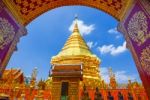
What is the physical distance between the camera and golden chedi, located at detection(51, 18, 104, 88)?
23.2m

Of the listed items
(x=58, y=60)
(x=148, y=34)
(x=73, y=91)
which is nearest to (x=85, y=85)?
(x=73, y=91)

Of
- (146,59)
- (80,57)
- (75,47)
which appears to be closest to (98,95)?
(80,57)

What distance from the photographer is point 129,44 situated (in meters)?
4.82

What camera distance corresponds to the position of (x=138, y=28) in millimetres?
4367

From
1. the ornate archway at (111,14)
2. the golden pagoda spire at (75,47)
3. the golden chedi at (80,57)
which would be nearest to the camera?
the ornate archway at (111,14)

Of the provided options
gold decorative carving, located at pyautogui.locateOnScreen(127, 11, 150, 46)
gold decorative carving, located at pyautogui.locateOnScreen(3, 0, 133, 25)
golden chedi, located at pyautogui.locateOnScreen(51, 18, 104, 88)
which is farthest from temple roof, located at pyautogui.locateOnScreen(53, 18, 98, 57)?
gold decorative carving, located at pyautogui.locateOnScreen(127, 11, 150, 46)

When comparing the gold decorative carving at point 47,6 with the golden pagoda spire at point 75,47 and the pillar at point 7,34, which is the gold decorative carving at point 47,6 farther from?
the golden pagoda spire at point 75,47

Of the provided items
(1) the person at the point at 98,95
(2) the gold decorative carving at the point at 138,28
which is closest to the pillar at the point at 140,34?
(2) the gold decorative carving at the point at 138,28

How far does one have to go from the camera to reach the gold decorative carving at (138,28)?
4.15m

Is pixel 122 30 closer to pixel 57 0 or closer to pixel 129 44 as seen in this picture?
pixel 129 44

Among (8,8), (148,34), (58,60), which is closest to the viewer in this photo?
(148,34)

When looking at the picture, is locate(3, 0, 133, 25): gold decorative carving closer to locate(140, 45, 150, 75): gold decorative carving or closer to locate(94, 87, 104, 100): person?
locate(140, 45, 150, 75): gold decorative carving

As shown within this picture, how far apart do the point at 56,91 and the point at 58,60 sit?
806 centimetres

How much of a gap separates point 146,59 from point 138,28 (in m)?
0.65
